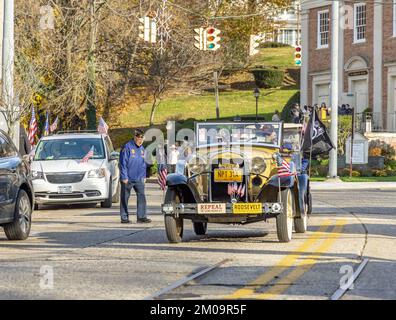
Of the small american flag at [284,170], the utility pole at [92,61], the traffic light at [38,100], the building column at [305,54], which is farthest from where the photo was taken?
the building column at [305,54]

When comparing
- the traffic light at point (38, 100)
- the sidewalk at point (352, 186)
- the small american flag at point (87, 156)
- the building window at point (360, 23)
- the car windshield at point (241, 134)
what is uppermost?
the building window at point (360, 23)

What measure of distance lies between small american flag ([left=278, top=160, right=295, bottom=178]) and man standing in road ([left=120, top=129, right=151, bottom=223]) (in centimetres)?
446

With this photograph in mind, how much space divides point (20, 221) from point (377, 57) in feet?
114

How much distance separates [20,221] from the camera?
16.0 meters

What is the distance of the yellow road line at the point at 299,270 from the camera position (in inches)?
395

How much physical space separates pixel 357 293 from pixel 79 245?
6.26 metres

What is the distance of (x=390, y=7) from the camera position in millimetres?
47719

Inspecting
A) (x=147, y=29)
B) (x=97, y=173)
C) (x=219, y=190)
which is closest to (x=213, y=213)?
(x=219, y=190)

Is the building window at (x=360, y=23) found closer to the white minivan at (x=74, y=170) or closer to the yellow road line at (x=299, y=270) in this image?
the white minivan at (x=74, y=170)

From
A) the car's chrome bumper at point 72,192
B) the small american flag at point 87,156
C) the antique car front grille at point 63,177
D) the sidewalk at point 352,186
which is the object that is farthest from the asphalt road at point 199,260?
the sidewalk at point 352,186

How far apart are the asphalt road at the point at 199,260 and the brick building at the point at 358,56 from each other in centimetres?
2775

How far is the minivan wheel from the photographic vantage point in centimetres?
1592

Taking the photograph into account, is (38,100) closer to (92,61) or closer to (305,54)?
(92,61)

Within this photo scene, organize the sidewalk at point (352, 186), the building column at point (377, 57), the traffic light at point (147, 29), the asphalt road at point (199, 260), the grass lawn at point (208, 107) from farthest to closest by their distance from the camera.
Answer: the grass lawn at point (208, 107) → the building column at point (377, 57) → the sidewalk at point (352, 186) → the traffic light at point (147, 29) → the asphalt road at point (199, 260)
